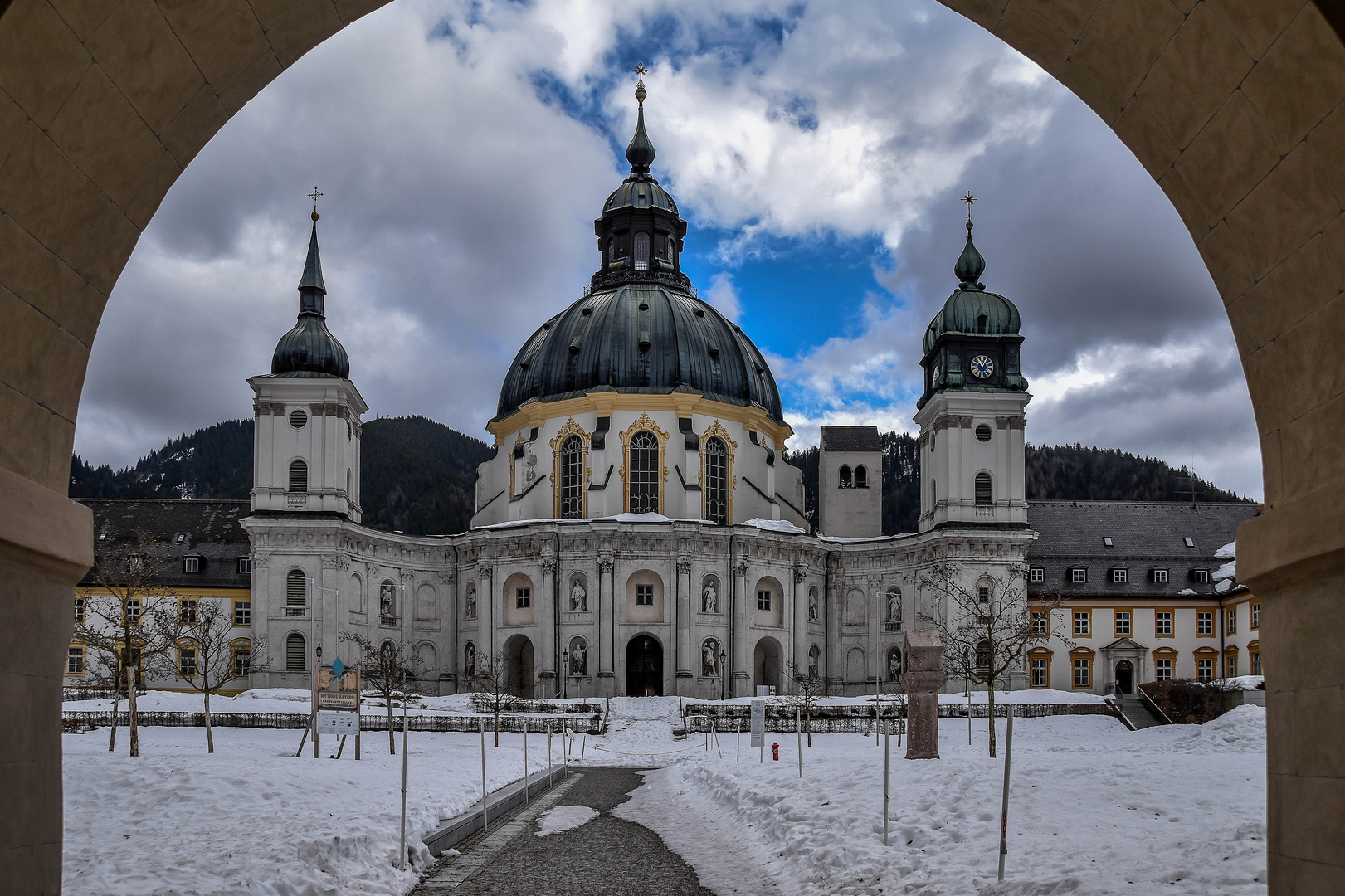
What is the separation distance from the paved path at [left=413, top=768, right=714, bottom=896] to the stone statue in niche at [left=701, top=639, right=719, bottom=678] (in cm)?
4526

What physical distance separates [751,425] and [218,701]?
3647cm

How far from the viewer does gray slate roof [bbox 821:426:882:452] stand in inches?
3292

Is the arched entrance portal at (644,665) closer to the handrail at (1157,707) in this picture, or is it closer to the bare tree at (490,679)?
the bare tree at (490,679)

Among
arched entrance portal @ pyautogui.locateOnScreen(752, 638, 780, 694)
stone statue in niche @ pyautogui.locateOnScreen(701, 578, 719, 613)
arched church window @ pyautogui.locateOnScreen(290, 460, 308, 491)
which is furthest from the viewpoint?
arched entrance portal @ pyautogui.locateOnScreen(752, 638, 780, 694)

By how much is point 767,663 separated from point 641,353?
790 inches

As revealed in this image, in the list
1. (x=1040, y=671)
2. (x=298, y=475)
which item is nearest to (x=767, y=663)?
(x=1040, y=671)

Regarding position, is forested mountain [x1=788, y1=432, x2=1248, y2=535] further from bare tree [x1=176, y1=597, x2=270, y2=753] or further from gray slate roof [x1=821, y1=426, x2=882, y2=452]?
bare tree [x1=176, y1=597, x2=270, y2=753]

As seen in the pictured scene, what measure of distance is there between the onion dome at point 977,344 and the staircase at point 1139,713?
21597mm

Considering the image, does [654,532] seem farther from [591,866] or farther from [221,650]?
[591,866]

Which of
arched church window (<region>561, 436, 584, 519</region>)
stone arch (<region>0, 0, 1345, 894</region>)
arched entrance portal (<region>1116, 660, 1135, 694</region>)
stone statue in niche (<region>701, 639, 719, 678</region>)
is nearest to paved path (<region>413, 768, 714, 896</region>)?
stone arch (<region>0, 0, 1345, 894</region>)

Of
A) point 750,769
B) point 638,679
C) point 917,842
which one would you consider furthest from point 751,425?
point 917,842

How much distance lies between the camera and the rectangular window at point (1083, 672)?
75062 mm

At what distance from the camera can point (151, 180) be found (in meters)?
8.42

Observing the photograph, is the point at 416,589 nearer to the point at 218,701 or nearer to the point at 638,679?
the point at 638,679
